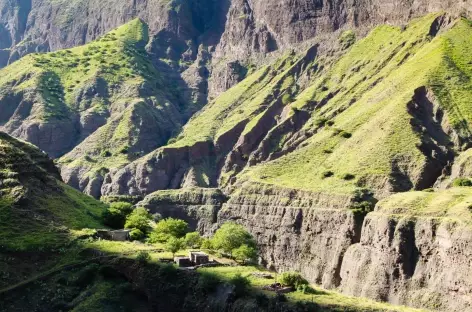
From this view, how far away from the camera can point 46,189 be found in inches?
3991

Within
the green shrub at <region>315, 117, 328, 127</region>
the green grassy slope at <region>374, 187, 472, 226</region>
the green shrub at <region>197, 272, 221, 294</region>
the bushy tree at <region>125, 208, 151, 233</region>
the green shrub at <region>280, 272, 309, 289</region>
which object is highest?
the green shrub at <region>315, 117, 328, 127</region>

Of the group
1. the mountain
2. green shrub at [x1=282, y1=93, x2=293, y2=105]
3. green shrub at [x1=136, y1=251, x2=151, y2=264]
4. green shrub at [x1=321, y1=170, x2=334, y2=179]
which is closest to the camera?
green shrub at [x1=136, y1=251, x2=151, y2=264]

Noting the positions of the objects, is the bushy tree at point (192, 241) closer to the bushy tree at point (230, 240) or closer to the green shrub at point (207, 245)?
the green shrub at point (207, 245)

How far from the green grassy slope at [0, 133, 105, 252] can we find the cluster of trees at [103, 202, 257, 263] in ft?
13.0

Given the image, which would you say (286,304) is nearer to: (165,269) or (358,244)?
(165,269)

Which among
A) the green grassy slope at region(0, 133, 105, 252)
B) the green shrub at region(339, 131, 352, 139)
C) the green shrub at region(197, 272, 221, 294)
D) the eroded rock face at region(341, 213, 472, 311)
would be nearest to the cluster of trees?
the green grassy slope at region(0, 133, 105, 252)

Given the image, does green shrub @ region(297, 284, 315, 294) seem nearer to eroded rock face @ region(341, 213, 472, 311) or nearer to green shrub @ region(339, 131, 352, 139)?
eroded rock face @ region(341, 213, 472, 311)

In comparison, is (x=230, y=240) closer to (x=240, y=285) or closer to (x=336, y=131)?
(x=240, y=285)

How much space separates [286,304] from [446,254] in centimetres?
3710

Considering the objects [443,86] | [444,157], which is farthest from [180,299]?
[443,86]

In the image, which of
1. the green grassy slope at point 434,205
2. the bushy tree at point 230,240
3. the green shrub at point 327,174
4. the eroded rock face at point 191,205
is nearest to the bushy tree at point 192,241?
the bushy tree at point 230,240

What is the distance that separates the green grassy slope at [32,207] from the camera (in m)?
86.4

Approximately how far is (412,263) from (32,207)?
54816 mm

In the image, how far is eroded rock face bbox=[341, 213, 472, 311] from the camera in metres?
86.7
